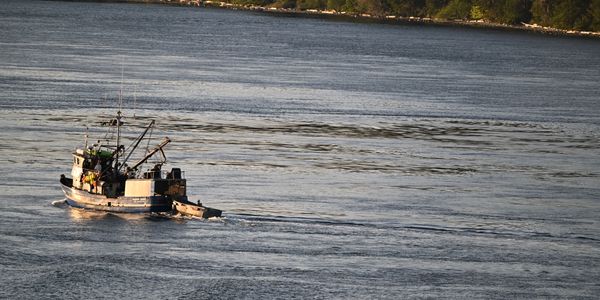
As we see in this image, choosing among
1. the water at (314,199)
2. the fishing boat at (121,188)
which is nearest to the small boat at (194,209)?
the fishing boat at (121,188)

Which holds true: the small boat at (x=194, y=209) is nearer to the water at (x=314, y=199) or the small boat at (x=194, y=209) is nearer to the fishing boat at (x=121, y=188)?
the fishing boat at (x=121, y=188)

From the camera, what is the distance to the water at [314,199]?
68500 mm

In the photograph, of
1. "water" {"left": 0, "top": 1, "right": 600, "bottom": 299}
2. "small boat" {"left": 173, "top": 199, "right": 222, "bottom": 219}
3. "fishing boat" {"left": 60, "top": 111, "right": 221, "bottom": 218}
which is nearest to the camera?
"water" {"left": 0, "top": 1, "right": 600, "bottom": 299}

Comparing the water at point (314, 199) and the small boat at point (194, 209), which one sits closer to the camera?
the water at point (314, 199)

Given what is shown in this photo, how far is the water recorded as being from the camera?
6850 cm

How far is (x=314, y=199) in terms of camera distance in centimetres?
8625

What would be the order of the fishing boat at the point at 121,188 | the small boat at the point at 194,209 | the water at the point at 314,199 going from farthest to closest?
1. the fishing boat at the point at 121,188
2. the small boat at the point at 194,209
3. the water at the point at 314,199

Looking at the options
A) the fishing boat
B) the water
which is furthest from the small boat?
the water

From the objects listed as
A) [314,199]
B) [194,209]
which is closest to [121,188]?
[194,209]

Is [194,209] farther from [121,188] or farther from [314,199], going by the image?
[314,199]

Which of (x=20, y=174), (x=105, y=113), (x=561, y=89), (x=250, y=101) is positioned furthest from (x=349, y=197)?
(x=561, y=89)

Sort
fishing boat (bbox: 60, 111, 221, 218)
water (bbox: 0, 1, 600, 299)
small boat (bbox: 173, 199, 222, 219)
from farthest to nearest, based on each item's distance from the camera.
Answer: fishing boat (bbox: 60, 111, 221, 218), small boat (bbox: 173, 199, 222, 219), water (bbox: 0, 1, 600, 299)

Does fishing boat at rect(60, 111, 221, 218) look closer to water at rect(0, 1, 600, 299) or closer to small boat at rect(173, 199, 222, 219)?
small boat at rect(173, 199, 222, 219)

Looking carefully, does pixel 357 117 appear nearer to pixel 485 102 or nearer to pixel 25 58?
pixel 485 102
